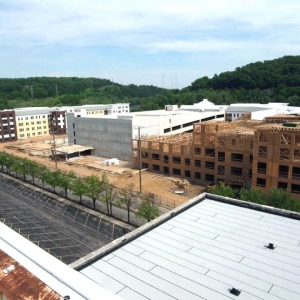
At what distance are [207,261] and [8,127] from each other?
315 ft

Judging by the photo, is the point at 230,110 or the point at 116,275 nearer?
the point at 116,275

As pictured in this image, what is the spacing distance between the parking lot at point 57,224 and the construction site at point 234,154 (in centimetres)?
1349

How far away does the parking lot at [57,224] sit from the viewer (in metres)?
28.9

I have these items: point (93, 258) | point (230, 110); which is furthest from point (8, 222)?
point (230, 110)

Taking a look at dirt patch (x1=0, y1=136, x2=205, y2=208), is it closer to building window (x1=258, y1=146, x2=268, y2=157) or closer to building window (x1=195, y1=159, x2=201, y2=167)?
building window (x1=195, y1=159, x2=201, y2=167)

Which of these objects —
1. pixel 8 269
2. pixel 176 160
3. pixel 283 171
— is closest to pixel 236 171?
pixel 283 171

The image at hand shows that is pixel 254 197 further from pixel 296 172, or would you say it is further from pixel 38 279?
pixel 38 279

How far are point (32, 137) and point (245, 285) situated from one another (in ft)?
330

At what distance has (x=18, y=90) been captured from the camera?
194250 millimetres

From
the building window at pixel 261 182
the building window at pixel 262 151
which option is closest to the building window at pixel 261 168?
the building window at pixel 261 182

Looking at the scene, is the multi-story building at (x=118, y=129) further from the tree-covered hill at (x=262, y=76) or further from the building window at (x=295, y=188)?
the tree-covered hill at (x=262, y=76)

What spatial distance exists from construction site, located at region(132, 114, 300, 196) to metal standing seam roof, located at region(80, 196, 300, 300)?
20.6m

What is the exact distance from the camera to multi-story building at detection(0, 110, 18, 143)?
307ft

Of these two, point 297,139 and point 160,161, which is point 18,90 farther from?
point 297,139
